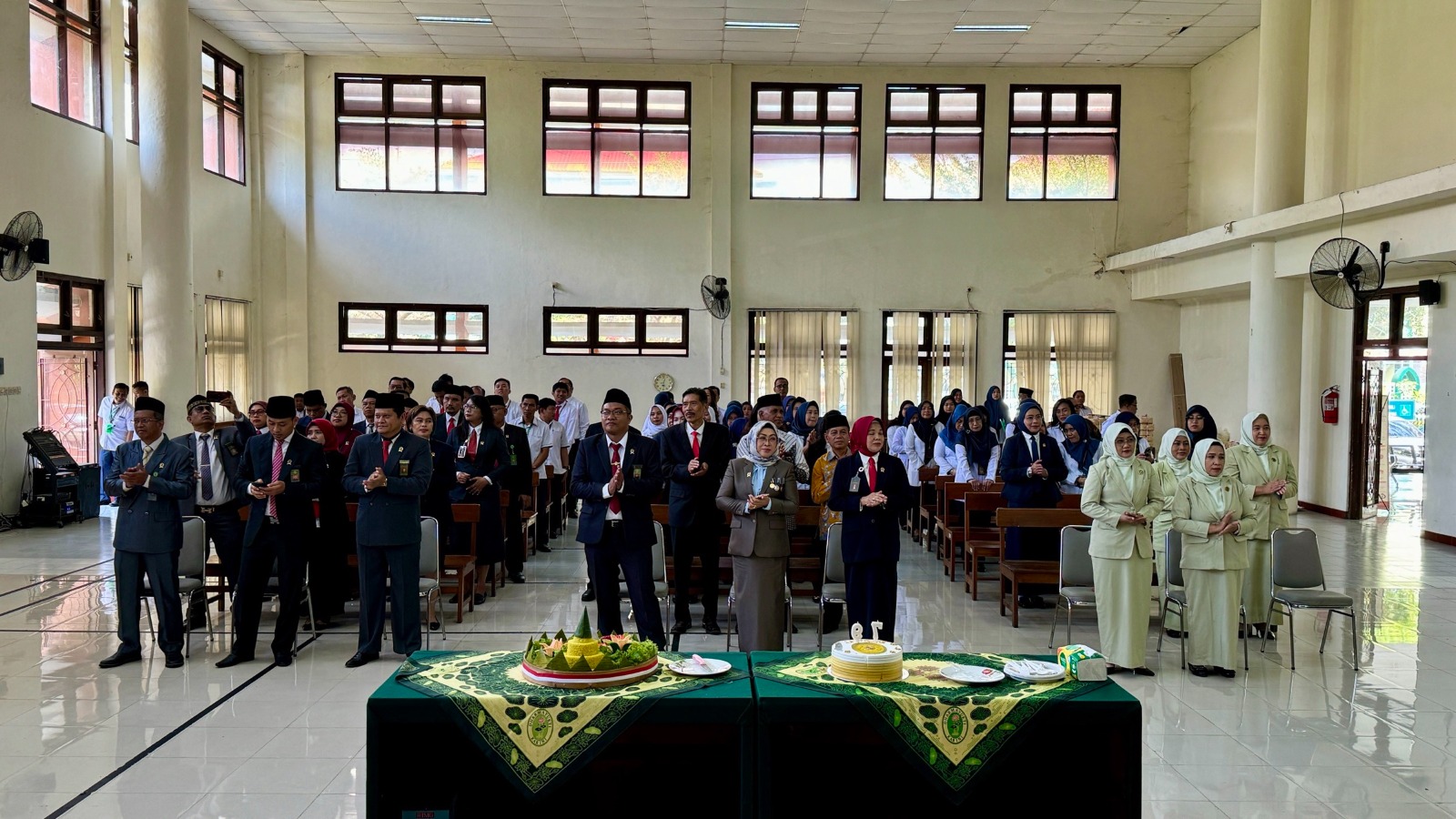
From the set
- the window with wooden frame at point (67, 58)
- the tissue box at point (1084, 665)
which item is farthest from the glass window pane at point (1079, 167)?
the tissue box at point (1084, 665)

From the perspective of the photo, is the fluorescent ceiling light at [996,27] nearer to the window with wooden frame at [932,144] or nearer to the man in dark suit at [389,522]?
the window with wooden frame at [932,144]

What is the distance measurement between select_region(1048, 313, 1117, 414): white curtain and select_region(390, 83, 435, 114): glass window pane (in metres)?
10.4

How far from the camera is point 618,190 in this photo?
59.4 ft

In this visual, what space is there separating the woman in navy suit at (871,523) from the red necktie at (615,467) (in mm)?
1327

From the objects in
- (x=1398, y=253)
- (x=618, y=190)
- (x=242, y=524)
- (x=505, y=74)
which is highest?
(x=505, y=74)

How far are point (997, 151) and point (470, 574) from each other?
42.3 ft

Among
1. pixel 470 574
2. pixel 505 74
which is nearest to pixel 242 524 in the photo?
pixel 470 574

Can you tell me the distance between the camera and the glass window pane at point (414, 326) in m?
17.9

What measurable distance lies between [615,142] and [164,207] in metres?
7.53

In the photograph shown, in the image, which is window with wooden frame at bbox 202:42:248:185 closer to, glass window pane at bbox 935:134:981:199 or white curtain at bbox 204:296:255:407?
white curtain at bbox 204:296:255:407

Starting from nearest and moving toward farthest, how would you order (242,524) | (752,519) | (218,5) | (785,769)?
(785,769), (752,519), (242,524), (218,5)

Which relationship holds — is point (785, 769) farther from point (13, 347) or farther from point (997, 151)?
point (997, 151)

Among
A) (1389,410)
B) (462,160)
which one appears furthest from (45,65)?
(1389,410)

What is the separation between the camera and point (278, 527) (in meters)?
6.85
